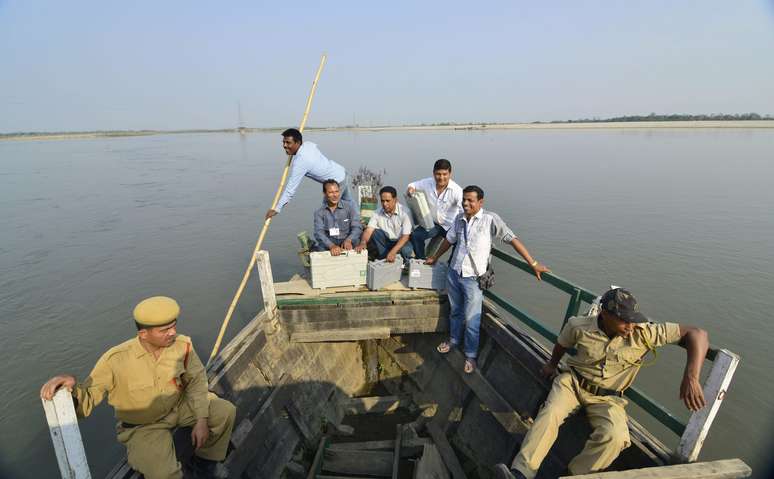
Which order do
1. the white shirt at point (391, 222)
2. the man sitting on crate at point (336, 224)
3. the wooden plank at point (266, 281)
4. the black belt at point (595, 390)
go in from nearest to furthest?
the black belt at point (595, 390)
the wooden plank at point (266, 281)
the man sitting on crate at point (336, 224)
the white shirt at point (391, 222)

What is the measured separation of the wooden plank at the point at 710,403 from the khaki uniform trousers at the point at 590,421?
398mm

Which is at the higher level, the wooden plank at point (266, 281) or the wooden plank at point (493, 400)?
the wooden plank at point (266, 281)

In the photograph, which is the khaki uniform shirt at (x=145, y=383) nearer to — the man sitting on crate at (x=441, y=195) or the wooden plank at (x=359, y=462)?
the wooden plank at (x=359, y=462)

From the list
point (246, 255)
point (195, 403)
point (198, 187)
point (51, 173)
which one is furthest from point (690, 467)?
point (51, 173)

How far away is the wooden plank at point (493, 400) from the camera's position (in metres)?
3.99

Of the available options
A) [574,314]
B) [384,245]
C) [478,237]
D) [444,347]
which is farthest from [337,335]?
[574,314]

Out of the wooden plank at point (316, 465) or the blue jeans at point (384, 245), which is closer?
the wooden plank at point (316, 465)

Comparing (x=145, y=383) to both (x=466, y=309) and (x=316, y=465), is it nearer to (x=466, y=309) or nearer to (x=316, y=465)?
(x=316, y=465)

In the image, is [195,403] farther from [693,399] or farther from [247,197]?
[247,197]

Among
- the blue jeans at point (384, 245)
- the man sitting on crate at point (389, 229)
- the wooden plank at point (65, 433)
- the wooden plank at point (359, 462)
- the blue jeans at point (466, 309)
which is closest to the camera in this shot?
the wooden plank at point (65, 433)

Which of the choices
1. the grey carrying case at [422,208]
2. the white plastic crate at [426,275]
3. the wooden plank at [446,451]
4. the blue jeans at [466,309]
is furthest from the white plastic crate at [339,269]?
the wooden plank at [446,451]

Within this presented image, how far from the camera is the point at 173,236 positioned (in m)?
14.6

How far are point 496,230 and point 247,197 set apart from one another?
19692 millimetres

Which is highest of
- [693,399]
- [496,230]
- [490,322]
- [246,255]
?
[496,230]
